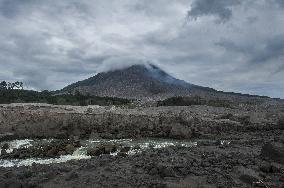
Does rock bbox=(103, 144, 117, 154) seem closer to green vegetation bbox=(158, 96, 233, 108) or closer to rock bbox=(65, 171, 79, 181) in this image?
rock bbox=(65, 171, 79, 181)

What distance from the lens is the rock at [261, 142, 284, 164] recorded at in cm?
2131

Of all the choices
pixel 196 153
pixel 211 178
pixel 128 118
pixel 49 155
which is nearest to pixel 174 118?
pixel 128 118

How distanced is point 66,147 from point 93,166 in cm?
1260

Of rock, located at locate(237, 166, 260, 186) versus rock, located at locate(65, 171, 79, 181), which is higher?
rock, located at locate(237, 166, 260, 186)

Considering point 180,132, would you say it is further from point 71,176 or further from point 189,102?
point 189,102

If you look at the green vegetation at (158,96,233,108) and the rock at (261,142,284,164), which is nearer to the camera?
the rock at (261,142,284,164)

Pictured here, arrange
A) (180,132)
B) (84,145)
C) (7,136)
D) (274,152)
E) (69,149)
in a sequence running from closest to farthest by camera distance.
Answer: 1. (274,152)
2. (69,149)
3. (84,145)
4. (180,132)
5. (7,136)

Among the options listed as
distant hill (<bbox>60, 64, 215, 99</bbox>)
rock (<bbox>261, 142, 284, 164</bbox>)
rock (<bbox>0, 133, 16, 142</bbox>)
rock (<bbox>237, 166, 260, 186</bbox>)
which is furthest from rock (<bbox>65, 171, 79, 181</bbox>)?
distant hill (<bbox>60, 64, 215, 99</bbox>)

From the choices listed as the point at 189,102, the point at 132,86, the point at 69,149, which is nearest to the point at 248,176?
the point at 69,149

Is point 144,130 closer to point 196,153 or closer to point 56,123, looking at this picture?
point 56,123

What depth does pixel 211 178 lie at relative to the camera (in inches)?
725

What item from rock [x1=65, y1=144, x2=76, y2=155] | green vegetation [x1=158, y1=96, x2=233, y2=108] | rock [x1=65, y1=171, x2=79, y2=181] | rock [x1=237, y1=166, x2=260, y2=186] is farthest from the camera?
green vegetation [x1=158, y1=96, x2=233, y2=108]

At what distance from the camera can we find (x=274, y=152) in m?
21.8

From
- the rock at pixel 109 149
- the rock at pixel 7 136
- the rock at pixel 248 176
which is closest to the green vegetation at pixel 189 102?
the rock at pixel 7 136
